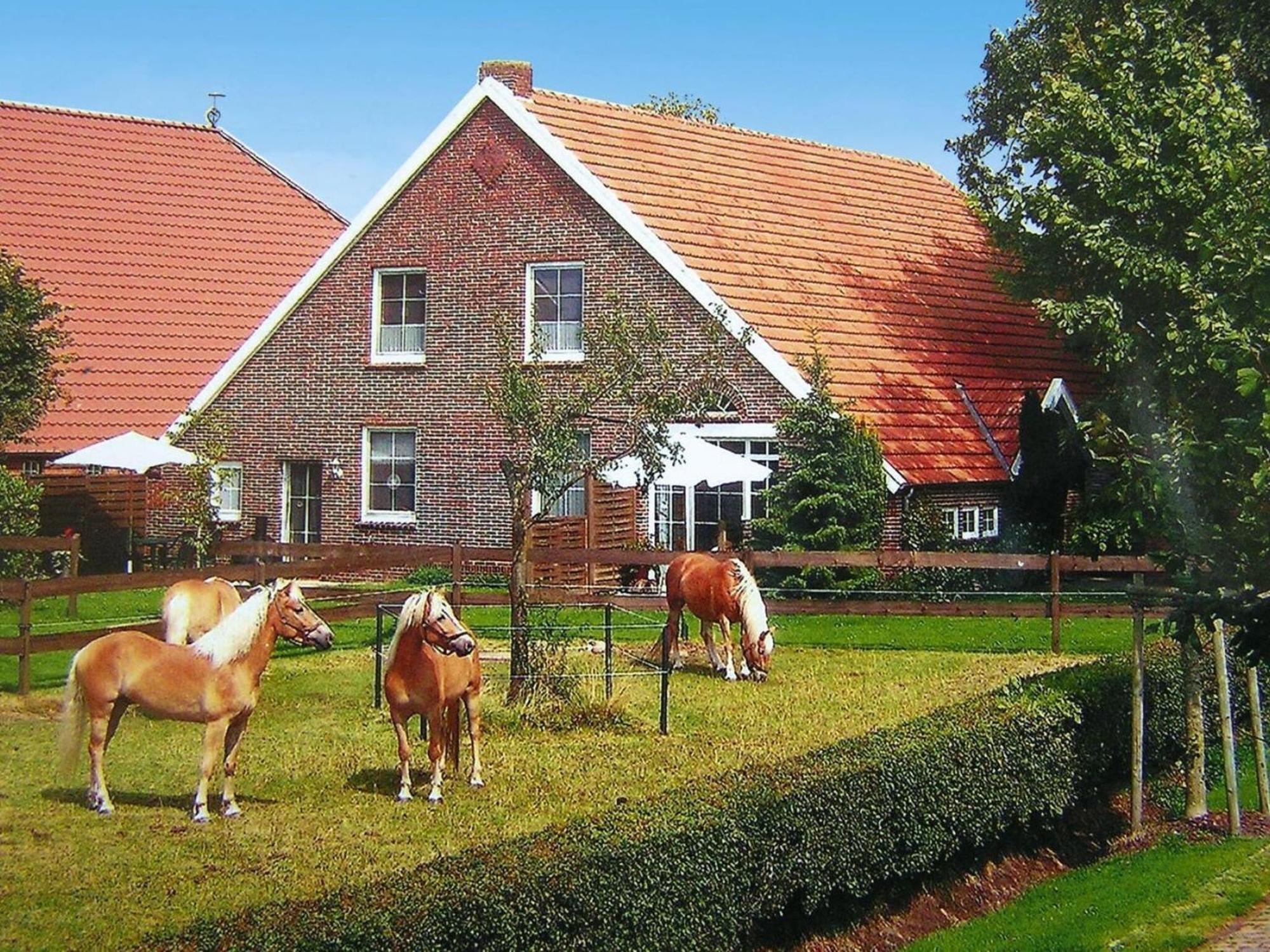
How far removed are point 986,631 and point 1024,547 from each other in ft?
17.7

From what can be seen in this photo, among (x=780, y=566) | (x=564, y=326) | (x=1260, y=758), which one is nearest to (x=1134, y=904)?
(x=1260, y=758)

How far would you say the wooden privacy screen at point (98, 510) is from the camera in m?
31.2

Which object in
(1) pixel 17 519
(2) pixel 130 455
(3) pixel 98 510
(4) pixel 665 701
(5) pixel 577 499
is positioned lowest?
(4) pixel 665 701

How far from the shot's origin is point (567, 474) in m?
17.2

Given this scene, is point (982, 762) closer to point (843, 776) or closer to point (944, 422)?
point (843, 776)

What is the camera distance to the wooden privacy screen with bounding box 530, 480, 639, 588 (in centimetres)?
2738

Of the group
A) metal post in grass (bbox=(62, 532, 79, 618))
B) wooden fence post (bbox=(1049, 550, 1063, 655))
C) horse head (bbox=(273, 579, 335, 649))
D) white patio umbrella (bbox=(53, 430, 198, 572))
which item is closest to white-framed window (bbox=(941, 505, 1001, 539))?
wooden fence post (bbox=(1049, 550, 1063, 655))

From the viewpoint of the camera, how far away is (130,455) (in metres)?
28.9

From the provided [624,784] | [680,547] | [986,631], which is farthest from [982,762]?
[680,547]

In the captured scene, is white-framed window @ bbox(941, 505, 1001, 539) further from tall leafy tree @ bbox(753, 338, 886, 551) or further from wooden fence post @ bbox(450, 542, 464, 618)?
wooden fence post @ bbox(450, 542, 464, 618)

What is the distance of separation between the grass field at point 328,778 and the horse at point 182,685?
0.41 meters

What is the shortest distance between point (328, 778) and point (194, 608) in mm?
2836

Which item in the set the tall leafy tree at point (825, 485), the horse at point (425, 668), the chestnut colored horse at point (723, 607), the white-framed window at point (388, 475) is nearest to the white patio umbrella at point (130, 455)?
the white-framed window at point (388, 475)

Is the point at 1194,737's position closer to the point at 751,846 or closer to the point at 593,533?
the point at 751,846
